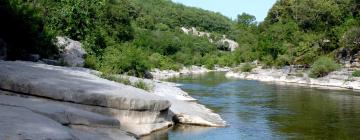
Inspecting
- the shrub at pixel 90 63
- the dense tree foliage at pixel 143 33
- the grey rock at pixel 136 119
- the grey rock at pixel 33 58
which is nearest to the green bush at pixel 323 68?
the dense tree foliage at pixel 143 33

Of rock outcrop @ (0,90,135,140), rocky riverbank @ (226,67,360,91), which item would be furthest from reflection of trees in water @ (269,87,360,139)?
rocky riverbank @ (226,67,360,91)

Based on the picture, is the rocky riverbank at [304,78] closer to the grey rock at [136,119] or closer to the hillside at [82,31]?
the hillside at [82,31]

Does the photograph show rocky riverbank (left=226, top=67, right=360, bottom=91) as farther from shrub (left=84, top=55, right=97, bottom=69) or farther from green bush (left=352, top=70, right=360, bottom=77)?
shrub (left=84, top=55, right=97, bottom=69)

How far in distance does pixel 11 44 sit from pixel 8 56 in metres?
2.02

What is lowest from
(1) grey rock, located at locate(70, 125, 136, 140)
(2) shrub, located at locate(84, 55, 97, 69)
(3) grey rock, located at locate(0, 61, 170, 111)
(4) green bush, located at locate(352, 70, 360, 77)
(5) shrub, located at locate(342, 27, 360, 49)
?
(1) grey rock, located at locate(70, 125, 136, 140)

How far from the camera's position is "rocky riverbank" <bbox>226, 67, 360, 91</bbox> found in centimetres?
6206

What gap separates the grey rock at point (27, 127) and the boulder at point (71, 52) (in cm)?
2822

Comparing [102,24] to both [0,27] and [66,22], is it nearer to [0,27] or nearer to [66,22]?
[66,22]

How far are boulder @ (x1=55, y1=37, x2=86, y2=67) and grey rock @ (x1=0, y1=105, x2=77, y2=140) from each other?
2822 cm

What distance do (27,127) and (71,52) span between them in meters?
35.9

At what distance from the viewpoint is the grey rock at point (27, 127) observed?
14.2 meters

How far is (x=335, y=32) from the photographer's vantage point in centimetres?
8412

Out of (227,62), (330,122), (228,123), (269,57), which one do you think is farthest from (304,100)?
(227,62)

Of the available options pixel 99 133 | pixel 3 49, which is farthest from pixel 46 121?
pixel 3 49
